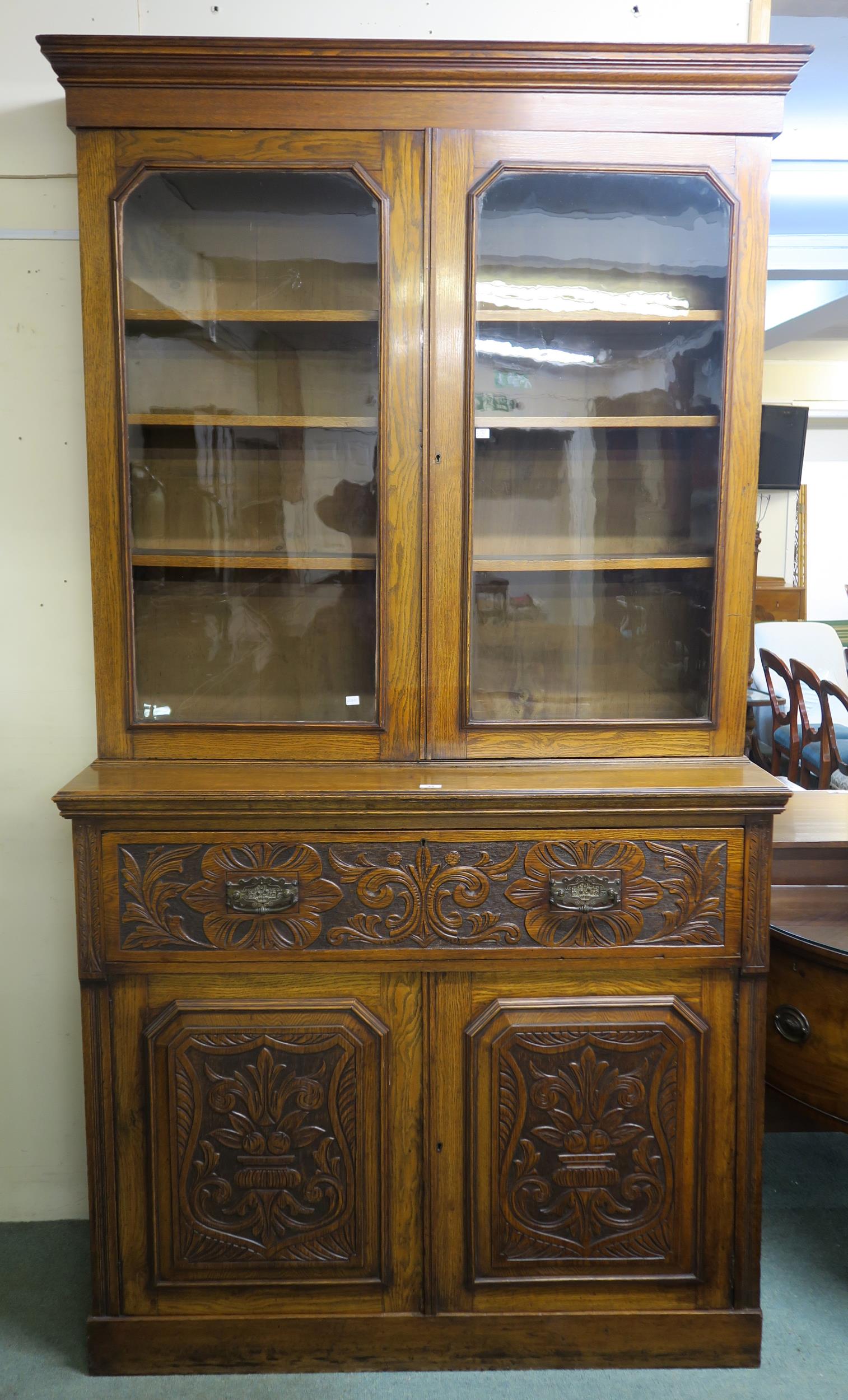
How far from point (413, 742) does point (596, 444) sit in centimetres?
63

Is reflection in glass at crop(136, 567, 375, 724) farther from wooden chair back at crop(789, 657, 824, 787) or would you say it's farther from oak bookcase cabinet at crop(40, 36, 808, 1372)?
wooden chair back at crop(789, 657, 824, 787)

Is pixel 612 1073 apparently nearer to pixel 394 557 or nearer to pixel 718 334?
pixel 394 557

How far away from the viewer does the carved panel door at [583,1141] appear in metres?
1.60

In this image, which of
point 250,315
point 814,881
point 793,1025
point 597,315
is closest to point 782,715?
point 814,881

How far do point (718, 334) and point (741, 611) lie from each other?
1.55 feet

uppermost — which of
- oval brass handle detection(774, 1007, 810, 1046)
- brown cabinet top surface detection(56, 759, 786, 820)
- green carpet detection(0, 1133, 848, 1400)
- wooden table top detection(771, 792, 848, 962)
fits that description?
brown cabinet top surface detection(56, 759, 786, 820)

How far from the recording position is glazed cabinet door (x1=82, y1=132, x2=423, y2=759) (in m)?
1.60

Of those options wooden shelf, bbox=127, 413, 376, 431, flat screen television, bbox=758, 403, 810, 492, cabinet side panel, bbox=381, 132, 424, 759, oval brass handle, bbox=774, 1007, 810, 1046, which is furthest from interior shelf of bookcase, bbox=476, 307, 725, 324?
flat screen television, bbox=758, 403, 810, 492

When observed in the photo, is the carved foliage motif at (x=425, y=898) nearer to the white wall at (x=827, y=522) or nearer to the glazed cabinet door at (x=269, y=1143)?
the glazed cabinet door at (x=269, y=1143)

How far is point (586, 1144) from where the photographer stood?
1.61 meters

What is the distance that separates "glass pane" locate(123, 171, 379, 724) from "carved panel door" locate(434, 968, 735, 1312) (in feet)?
1.97

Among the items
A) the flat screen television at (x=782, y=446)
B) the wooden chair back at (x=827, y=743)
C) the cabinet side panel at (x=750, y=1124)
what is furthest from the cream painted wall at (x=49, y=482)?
the flat screen television at (x=782, y=446)

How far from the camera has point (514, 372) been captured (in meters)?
1.67

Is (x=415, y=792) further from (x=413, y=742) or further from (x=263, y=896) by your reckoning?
(x=263, y=896)
